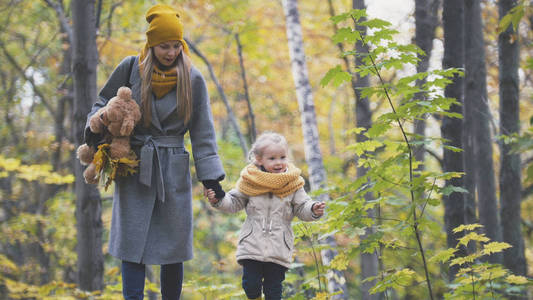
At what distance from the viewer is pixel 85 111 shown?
15.2 ft

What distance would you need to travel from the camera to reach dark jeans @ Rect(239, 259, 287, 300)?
10.4 ft

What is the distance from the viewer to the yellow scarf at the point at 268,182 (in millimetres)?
3195

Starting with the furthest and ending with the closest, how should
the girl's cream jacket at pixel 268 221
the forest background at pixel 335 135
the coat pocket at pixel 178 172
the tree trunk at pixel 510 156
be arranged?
the tree trunk at pixel 510 156, the forest background at pixel 335 135, the girl's cream jacket at pixel 268 221, the coat pocket at pixel 178 172

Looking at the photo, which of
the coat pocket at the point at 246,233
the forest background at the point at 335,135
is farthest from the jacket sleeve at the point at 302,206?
the forest background at the point at 335,135

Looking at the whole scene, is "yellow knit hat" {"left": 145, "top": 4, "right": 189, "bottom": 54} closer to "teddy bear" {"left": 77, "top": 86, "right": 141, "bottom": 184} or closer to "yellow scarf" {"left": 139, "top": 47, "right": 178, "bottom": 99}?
"yellow scarf" {"left": 139, "top": 47, "right": 178, "bottom": 99}

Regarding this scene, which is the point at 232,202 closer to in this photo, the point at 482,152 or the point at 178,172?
the point at 178,172

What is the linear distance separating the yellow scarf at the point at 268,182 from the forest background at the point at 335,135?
58 cm

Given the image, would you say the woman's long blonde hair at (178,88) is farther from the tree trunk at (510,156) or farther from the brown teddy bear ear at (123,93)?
the tree trunk at (510,156)

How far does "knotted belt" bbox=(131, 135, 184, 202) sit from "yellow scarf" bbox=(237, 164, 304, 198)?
20.4 inches

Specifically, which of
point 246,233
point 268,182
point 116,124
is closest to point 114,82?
point 116,124

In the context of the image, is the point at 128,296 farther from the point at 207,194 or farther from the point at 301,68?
the point at 301,68

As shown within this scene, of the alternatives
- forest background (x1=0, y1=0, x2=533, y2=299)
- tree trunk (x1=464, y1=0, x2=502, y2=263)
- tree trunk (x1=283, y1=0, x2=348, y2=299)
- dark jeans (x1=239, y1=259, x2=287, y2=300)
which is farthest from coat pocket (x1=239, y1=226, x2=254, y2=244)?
tree trunk (x1=464, y1=0, x2=502, y2=263)

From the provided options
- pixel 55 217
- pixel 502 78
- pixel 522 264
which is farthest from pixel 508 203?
pixel 55 217

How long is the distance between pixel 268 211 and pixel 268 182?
205mm
